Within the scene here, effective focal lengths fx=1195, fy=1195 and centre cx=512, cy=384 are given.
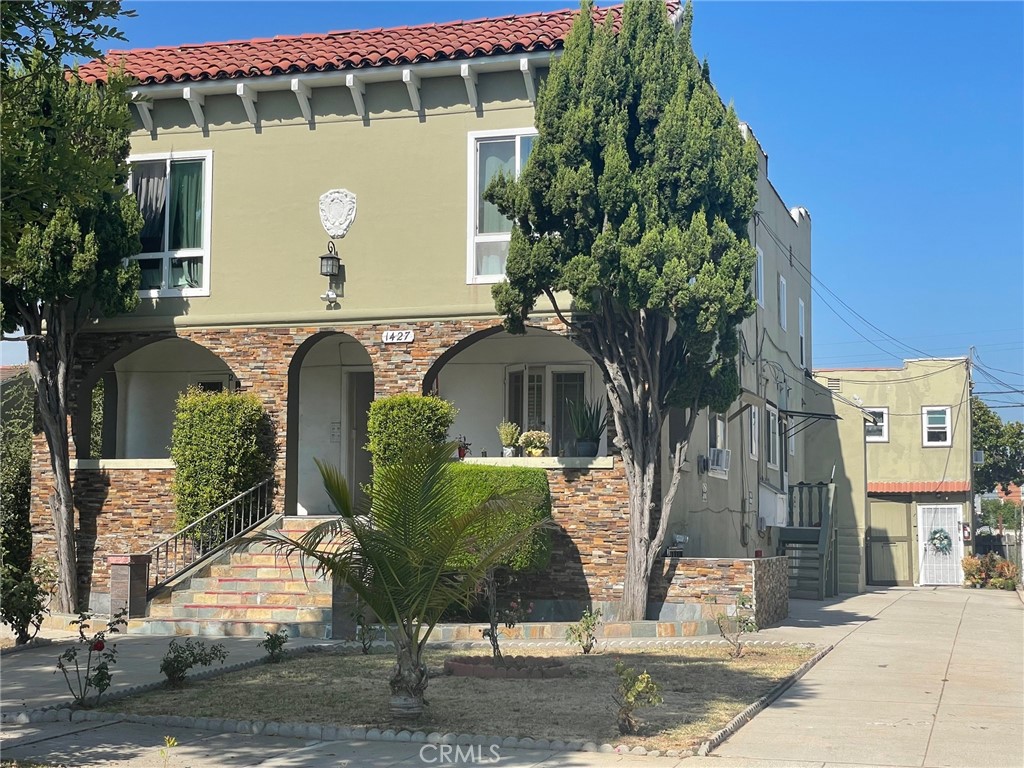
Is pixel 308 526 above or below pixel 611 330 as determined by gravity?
below

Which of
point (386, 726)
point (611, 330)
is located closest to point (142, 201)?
point (611, 330)

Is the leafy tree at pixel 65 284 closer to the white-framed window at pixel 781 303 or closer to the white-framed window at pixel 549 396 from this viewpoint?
the white-framed window at pixel 549 396

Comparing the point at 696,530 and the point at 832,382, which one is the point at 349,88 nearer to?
the point at 696,530

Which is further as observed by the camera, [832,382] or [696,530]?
[832,382]

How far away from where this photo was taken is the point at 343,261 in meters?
19.7

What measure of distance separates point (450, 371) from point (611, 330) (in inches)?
177

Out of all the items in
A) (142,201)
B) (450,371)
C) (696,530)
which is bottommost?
(696,530)

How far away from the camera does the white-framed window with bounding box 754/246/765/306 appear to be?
25656 mm

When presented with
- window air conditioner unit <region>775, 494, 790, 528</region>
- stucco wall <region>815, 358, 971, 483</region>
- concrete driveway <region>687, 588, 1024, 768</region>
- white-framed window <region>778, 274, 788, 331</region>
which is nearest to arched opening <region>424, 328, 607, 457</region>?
concrete driveway <region>687, 588, 1024, 768</region>

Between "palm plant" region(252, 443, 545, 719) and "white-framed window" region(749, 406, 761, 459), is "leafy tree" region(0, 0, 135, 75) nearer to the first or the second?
"palm plant" region(252, 443, 545, 719)

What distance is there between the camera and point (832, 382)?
3947 centimetres

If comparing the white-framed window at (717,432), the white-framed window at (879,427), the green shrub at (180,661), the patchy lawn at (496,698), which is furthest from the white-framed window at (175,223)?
the white-framed window at (879,427)

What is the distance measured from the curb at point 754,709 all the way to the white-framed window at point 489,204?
25.9 ft

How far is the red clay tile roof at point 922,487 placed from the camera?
37.9 meters
